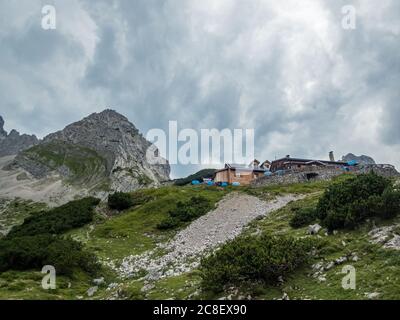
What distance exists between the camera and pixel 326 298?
13789 mm

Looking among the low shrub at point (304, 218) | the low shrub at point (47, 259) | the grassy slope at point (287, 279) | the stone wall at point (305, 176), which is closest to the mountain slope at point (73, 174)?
the stone wall at point (305, 176)

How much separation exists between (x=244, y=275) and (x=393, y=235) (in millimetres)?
7607

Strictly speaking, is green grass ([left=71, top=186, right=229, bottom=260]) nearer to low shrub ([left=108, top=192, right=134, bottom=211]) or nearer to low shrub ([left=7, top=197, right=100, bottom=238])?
low shrub ([left=108, top=192, right=134, bottom=211])

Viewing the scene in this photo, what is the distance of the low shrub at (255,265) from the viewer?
A: 16.4 m

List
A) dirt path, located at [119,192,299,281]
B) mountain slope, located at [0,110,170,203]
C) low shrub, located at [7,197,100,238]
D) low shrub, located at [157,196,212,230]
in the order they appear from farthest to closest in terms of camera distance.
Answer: mountain slope, located at [0,110,170,203], low shrub, located at [7,197,100,238], low shrub, located at [157,196,212,230], dirt path, located at [119,192,299,281]

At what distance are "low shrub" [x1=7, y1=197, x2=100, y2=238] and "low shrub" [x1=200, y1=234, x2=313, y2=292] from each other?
117 feet

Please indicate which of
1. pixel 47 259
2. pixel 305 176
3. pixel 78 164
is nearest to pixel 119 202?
pixel 47 259

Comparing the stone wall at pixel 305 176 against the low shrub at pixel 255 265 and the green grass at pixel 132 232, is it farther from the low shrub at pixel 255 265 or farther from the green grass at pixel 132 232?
the low shrub at pixel 255 265

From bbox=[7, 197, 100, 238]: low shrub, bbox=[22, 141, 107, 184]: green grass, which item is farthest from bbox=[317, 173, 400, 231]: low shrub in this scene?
bbox=[22, 141, 107, 184]: green grass

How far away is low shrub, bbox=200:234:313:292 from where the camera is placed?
16.4 m

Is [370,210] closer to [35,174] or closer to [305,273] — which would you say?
[305,273]

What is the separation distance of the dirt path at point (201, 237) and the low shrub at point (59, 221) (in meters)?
16.9
